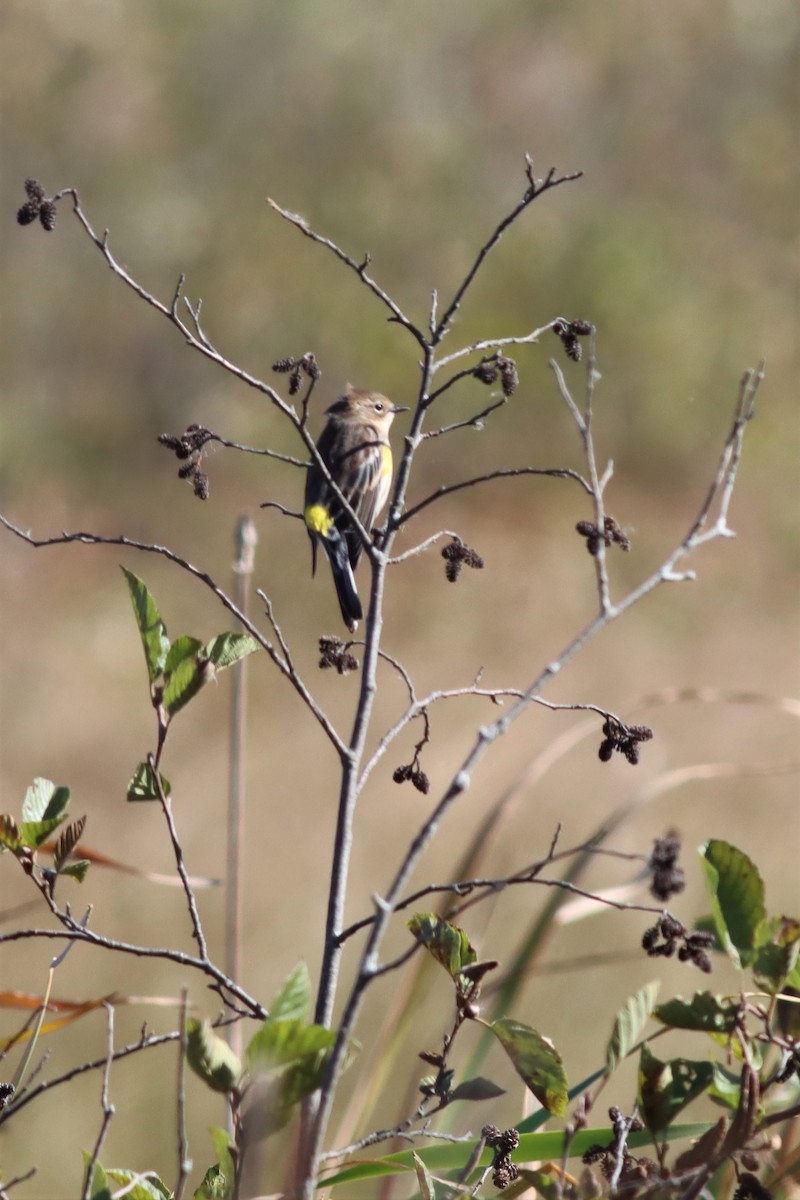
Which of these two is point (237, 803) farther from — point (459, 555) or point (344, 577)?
point (344, 577)

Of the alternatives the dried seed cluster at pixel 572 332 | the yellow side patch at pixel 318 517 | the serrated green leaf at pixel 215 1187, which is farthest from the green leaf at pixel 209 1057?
the yellow side patch at pixel 318 517

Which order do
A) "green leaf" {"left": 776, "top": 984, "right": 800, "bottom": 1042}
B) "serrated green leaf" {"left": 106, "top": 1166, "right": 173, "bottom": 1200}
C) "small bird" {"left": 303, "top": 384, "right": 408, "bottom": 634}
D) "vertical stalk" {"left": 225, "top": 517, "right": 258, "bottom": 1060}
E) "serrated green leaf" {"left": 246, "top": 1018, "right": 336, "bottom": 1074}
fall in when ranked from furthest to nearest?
"small bird" {"left": 303, "top": 384, "right": 408, "bottom": 634} < "vertical stalk" {"left": 225, "top": 517, "right": 258, "bottom": 1060} < "green leaf" {"left": 776, "top": 984, "right": 800, "bottom": 1042} < "serrated green leaf" {"left": 106, "top": 1166, "right": 173, "bottom": 1200} < "serrated green leaf" {"left": 246, "top": 1018, "right": 336, "bottom": 1074}

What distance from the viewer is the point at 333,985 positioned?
0.72m

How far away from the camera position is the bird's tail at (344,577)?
5.35ft

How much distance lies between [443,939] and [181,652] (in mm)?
226

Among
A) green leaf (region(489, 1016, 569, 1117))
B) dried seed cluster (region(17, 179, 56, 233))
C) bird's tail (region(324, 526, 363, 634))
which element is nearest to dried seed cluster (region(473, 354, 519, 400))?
dried seed cluster (region(17, 179, 56, 233))

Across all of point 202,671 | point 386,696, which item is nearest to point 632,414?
point 386,696

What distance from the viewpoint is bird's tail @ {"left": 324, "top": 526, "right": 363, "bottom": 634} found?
5.35ft

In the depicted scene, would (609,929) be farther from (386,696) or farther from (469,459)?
(469,459)

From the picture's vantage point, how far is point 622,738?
2.59ft

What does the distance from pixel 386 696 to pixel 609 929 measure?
1.29m

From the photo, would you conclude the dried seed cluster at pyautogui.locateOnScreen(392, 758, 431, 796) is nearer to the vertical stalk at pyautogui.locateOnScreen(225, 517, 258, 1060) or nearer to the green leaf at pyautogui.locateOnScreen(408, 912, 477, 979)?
the green leaf at pyautogui.locateOnScreen(408, 912, 477, 979)

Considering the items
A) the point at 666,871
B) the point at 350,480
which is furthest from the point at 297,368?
the point at 350,480

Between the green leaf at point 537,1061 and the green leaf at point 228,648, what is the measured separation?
0.83ft
